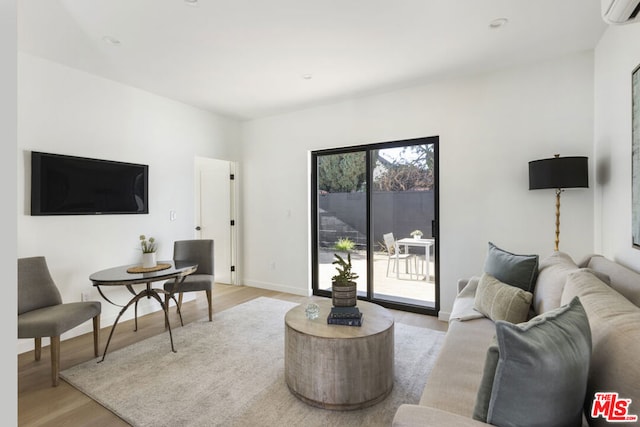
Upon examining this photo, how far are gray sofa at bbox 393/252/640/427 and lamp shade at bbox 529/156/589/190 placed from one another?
641 millimetres

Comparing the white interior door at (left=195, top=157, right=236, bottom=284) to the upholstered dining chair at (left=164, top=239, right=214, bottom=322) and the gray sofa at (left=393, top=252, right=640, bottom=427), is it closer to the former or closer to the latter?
the upholstered dining chair at (left=164, top=239, right=214, bottom=322)

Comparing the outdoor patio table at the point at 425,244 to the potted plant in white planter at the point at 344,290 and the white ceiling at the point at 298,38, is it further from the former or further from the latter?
the white ceiling at the point at 298,38

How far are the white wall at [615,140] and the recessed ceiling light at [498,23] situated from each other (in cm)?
75

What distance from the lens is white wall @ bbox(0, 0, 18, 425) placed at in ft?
1.66

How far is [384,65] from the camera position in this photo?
10.4ft

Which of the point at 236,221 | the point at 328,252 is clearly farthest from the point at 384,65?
the point at 236,221

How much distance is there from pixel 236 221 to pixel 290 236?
3.45 ft

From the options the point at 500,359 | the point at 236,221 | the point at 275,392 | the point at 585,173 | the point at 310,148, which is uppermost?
the point at 310,148

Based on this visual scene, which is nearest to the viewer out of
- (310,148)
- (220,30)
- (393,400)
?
(393,400)

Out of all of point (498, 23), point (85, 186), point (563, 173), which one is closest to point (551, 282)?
point (563, 173)

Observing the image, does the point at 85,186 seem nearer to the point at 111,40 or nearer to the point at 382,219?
the point at 111,40

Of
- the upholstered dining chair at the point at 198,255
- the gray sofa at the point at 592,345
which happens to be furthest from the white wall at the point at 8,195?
the upholstered dining chair at the point at 198,255

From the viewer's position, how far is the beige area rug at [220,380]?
1910 mm

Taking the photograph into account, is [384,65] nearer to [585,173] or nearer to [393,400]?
[585,173]
